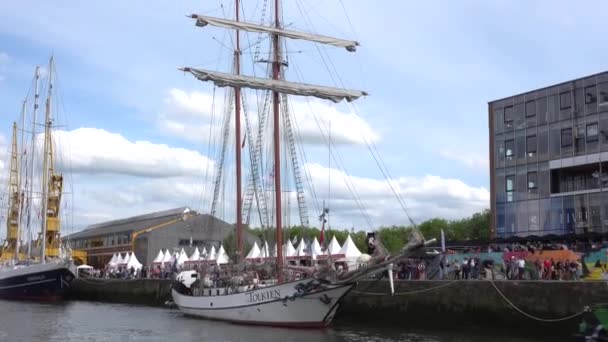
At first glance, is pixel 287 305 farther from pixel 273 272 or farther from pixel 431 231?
pixel 431 231

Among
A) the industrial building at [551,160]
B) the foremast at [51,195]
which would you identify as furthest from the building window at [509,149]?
the foremast at [51,195]

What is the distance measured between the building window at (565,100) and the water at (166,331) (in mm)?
22320

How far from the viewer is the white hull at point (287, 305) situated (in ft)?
110

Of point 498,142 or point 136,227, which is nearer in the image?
point 498,142

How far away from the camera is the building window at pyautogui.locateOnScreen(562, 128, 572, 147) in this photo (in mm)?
46700

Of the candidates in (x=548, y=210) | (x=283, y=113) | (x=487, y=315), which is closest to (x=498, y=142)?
(x=548, y=210)

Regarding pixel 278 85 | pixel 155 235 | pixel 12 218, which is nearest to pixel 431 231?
pixel 155 235

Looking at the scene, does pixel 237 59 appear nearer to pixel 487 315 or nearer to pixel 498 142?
pixel 498 142


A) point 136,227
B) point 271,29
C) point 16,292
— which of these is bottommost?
point 16,292

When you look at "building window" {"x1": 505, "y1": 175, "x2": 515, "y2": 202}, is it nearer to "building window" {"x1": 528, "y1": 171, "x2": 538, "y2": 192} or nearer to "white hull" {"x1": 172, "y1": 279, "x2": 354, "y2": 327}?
"building window" {"x1": 528, "y1": 171, "x2": 538, "y2": 192}

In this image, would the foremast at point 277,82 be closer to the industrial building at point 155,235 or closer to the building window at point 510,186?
the building window at point 510,186

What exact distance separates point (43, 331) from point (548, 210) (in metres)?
32.4

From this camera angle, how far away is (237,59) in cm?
4806

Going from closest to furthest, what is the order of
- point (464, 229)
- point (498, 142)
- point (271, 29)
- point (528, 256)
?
point (528, 256) < point (271, 29) < point (498, 142) < point (464, 229)
